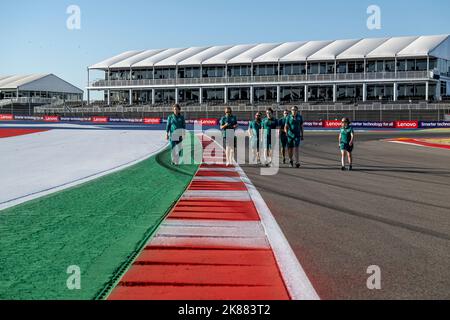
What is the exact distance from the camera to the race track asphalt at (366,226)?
4.92 meters

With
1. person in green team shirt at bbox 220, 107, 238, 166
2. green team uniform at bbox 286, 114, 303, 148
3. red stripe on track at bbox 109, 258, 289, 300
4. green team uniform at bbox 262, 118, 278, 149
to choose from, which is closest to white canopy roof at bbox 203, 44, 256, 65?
green team uniform at bbox 262, 118, 278, 149

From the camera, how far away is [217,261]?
564cm

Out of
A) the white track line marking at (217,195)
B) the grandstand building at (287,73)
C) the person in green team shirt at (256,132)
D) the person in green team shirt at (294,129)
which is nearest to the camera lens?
the white track line marking at (217,195)

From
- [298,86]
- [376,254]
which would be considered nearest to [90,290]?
[376,254]

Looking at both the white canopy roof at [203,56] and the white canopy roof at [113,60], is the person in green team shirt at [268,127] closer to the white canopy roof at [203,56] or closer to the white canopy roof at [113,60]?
the white canopy roof at [203,56]

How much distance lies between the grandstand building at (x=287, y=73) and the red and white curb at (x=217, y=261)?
5182cm

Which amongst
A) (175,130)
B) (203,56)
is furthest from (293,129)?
(203,56)

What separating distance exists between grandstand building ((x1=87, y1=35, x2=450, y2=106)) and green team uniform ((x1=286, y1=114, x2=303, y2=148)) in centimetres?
4319

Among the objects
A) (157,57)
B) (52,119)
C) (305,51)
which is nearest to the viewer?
(52,119)

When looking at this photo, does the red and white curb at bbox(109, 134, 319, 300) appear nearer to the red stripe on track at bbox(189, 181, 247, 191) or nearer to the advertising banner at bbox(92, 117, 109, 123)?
the red stripe on track at bbox(189, 181, 247, 191)

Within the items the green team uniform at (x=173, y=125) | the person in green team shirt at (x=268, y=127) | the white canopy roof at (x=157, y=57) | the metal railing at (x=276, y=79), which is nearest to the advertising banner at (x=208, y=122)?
the metal railing at (x=276, y=79)

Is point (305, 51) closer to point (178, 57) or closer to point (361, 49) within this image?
point (361, 49)

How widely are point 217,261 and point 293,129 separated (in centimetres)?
1073
